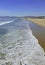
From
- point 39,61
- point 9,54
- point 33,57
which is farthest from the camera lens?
point 9,54

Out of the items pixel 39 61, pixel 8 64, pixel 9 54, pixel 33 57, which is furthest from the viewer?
pixel 9 54

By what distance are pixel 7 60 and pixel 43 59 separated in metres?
1.86

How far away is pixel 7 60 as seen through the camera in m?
7.46

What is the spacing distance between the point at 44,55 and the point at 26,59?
1.30 m

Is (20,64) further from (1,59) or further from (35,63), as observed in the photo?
(1,59)

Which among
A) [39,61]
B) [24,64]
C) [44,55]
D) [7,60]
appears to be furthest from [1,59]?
[44,55]

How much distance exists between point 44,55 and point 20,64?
203 centimetres

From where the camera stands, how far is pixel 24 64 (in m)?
6.91

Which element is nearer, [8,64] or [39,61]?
[8,64]

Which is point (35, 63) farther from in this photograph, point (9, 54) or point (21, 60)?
point (9, 54)

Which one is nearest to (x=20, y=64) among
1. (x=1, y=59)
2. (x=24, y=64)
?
(x=24, y=64)

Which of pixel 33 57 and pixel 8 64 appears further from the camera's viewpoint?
pixel 33 57

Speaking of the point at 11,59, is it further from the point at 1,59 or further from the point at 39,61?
the point at 39,61

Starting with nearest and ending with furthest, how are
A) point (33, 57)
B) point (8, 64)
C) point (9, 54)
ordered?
1. point (8, 64)
2. point (33, 57)
3. point (9, 54)
